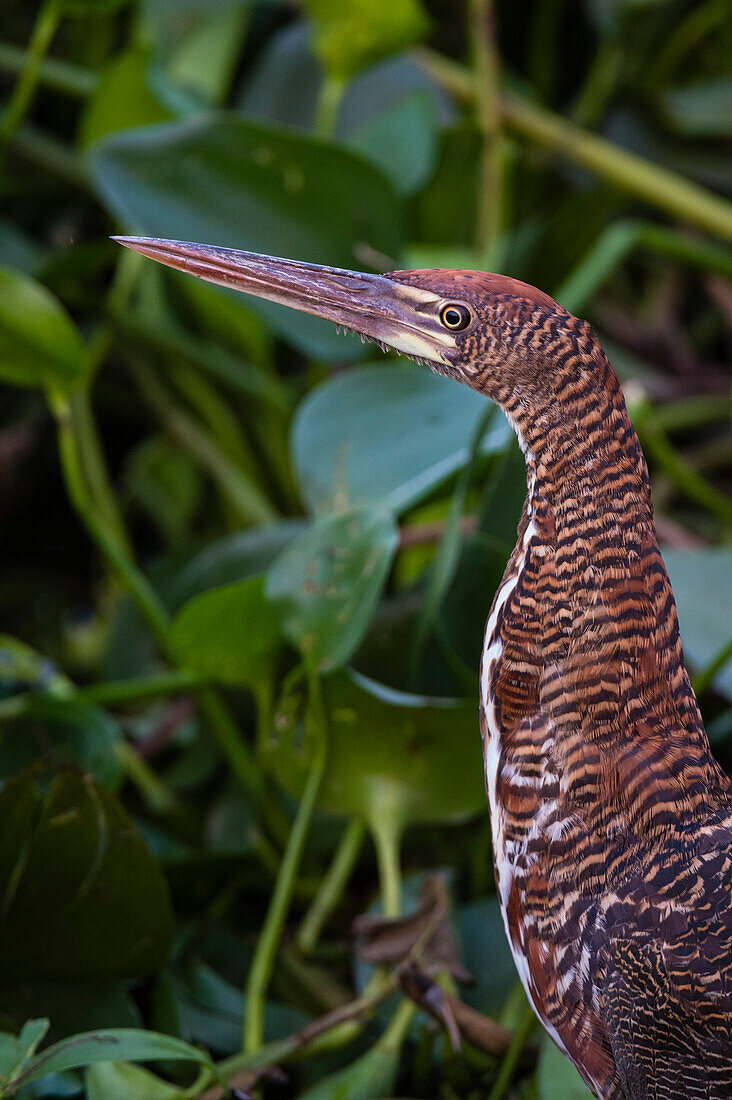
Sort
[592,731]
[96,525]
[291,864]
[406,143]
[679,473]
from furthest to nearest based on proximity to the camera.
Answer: [406,143] → [679,473] → [96,525] → [291,864] → [592,731]

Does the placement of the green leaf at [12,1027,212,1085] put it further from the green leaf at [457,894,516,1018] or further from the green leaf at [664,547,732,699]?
the green leaf at [664,547,732,699]

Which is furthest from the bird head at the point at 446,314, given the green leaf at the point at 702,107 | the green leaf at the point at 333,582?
the green leaf at the point at 702,107

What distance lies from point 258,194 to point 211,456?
0.29m

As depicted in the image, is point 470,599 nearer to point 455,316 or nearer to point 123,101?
point 455,316

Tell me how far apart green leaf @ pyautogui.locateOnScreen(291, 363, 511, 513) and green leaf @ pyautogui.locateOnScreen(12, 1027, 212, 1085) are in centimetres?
41

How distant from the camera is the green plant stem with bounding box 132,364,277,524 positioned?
3.70ft

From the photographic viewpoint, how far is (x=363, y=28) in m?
0.99

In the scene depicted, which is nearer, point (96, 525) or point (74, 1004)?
point (74, 1004)

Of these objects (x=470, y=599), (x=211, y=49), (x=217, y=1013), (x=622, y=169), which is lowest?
(x=217, y=1013)

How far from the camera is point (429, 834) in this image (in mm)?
851

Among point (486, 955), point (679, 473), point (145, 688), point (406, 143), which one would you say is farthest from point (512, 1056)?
point (406, 143)

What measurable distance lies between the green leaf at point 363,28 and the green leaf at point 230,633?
0.58 metres

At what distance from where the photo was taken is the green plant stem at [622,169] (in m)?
1.12

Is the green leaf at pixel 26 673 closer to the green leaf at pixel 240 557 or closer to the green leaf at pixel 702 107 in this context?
the green leaf at pixel 240 557
